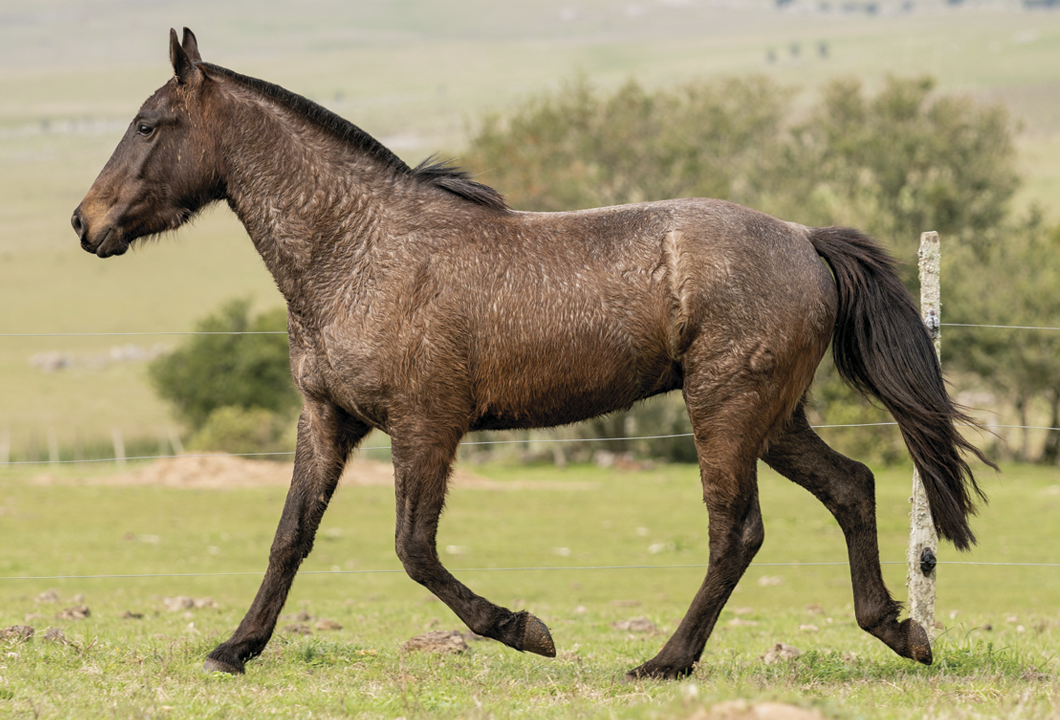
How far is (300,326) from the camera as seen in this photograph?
224 inches

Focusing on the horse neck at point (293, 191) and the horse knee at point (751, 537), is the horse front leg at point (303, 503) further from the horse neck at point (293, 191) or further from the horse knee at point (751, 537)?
the horse knee at point (751, 537)

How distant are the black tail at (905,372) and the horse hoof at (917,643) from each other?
534mm

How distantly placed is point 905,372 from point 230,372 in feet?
104

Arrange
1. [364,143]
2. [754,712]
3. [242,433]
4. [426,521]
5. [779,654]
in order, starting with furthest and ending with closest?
1. [242,433]
2. [779,654]
3. [364,143]
4. [426,521]
5. [754,712]

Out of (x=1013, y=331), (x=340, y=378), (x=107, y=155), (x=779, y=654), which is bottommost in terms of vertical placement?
(x=1013, y=331)

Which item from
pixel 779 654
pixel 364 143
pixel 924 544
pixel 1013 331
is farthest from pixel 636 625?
pixel 1013 331

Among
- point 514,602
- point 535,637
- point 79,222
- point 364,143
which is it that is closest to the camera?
point 535,637

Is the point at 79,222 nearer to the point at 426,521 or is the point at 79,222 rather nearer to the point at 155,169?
the point at 155,169

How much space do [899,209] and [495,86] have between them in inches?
6392

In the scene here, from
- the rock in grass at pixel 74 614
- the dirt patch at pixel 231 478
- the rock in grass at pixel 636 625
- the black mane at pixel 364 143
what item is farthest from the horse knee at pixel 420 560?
the dirt patch at pixel 231 478

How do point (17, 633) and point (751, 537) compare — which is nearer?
point (751, 537)

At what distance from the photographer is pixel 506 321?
5441mm

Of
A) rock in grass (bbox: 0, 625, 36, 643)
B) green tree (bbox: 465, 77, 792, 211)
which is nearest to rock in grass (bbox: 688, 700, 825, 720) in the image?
rock in grass (bbox: 0, 625, 36, 643)

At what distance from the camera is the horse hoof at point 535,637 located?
5.27 metres
